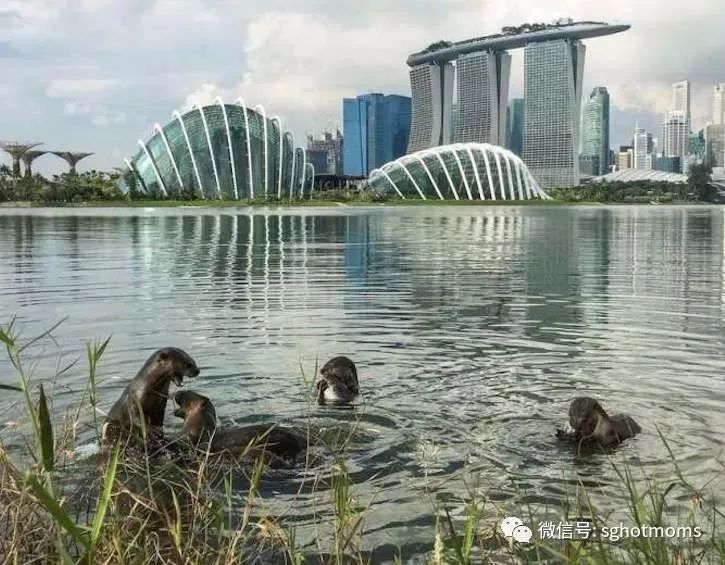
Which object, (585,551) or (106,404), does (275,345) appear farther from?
(585,551)

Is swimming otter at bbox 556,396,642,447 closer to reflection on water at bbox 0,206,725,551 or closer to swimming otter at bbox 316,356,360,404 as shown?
reflection on water at bbox 0,206,725,551

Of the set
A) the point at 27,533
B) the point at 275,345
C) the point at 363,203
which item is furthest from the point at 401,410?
the point at 363,203

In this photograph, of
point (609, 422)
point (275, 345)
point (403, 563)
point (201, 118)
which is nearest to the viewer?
point (403, 563)

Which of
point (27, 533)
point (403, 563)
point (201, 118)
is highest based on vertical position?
point (201, 118)

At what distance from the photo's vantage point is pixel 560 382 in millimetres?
8281

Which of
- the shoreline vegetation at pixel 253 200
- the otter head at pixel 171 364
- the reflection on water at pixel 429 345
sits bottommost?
the reflection on water at pixel 429 345

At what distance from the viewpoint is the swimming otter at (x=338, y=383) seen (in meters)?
7.29

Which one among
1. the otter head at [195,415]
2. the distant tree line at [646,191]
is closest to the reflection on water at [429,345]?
the otter head at [195,415]

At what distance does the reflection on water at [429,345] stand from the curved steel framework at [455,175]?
106 m

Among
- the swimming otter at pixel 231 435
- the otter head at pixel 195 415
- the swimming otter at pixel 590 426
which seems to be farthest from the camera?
the swimming otter at pixel 590 426

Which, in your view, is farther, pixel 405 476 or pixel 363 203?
pixel 363 203

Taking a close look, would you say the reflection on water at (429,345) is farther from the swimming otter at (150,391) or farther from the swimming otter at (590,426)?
the swimming otter at (150,391)

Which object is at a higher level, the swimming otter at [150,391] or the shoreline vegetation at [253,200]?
the shoreline vegetation at [253,200]

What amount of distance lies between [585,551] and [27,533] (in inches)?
88.9
